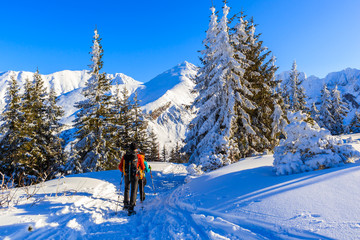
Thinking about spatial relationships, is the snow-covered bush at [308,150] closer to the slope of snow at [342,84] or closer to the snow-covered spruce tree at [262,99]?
the snow-covered spruce tree at [262,99]

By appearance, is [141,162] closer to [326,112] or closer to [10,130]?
[10,130]

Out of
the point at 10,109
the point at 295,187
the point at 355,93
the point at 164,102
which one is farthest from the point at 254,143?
the point at 164,102

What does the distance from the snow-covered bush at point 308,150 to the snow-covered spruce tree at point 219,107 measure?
214 inches

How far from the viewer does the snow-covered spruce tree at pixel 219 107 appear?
39.3ft

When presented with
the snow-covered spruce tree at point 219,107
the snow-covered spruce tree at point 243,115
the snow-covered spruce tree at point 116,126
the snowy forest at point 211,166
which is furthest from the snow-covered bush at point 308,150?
the snow-covered spruce tree at point 116,126

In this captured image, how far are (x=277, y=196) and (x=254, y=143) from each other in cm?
984

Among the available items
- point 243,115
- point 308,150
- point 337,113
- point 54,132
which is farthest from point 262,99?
point 337,113

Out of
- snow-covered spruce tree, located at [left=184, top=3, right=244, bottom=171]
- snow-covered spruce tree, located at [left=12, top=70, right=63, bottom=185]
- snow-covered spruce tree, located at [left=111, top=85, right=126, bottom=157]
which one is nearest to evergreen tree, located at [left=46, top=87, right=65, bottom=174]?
snow-covered spruce tree, located at [left=12, top=70, right=63, bottom=185]

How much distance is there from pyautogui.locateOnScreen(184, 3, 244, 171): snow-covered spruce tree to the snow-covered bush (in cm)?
544

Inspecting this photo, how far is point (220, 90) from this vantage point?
14.1m

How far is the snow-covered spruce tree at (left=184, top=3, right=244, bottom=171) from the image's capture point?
39.3ft

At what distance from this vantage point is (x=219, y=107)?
1445 centimetres

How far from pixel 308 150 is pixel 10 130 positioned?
24.0 m

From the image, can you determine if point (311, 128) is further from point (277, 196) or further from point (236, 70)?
point (236, 70)
